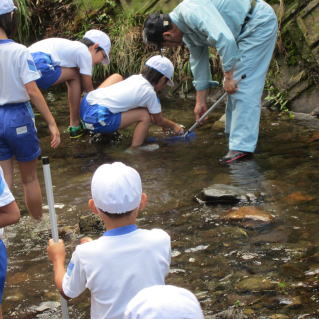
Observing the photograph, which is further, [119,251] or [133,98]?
[133,98]

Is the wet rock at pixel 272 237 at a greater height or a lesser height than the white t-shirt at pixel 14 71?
lesser

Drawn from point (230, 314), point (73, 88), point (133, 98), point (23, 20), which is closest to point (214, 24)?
point (133, 98)

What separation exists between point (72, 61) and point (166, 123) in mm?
1054

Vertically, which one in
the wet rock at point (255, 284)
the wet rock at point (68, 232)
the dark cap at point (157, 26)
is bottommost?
the wet rock at point (68, 232)

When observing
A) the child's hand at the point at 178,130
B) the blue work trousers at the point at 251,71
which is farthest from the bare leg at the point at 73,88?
the blue work trousers at the point at 251,71

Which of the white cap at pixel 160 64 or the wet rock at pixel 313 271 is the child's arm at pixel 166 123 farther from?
the wet rock at pixel 313 271

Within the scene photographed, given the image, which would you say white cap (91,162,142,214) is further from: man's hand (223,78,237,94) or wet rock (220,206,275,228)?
man's hand (223,78,237,94)

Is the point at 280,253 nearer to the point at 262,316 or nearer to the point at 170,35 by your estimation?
the point at 262,316

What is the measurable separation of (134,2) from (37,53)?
2.88 metres

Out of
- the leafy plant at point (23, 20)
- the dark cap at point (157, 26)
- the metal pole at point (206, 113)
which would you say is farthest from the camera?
the leafy plant at point (23, 20)

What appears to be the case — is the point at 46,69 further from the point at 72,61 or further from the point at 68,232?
the point at 68,232

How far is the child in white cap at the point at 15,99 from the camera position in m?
3.48

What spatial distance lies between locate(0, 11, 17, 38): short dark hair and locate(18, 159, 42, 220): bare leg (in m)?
0.80

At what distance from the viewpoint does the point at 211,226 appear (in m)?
4.01
